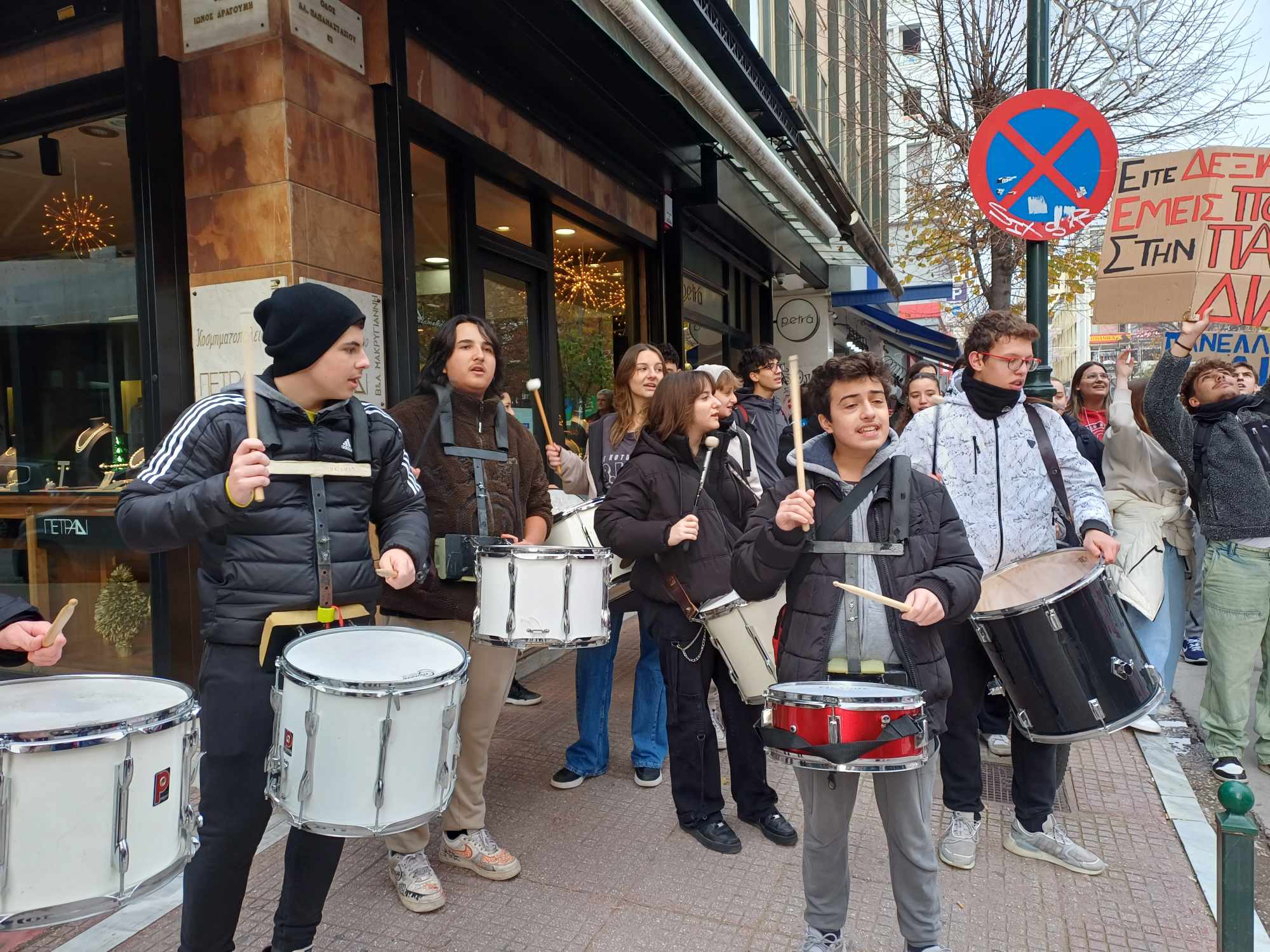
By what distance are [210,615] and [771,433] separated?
12.4ft

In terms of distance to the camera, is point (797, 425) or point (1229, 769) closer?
point (797, 425)

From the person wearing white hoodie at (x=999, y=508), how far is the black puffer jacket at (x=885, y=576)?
857mm

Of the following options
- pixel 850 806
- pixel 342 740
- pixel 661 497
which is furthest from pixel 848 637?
pixel 342 740

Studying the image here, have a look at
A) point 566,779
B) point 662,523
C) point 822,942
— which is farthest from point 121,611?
point 822,942

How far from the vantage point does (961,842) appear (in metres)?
3.40

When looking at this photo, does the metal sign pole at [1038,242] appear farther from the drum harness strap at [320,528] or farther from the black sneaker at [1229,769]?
the drum harness strap at [320,528]

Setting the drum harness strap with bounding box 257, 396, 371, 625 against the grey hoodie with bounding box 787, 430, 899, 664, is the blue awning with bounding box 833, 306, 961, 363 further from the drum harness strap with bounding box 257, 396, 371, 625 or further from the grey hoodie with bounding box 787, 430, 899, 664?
the drum harness strap with bounding box 257, 396, 371, 625

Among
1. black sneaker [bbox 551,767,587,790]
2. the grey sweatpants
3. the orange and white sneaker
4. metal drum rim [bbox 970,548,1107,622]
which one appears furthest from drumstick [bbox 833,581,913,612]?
black sneaker [bbox 551,767,587,790]

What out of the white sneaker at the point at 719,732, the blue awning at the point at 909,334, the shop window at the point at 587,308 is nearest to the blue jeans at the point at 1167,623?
the white sneaker at the point at 719,732

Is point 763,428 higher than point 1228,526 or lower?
higher

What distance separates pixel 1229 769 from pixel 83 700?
4649 millimetres

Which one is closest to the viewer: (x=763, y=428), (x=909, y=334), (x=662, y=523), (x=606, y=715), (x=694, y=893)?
(x=694, y=893)

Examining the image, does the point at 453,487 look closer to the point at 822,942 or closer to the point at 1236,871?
the point at 822,942

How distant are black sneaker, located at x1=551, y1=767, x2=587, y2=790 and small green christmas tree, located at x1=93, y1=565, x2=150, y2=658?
2336 mm
